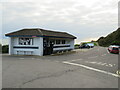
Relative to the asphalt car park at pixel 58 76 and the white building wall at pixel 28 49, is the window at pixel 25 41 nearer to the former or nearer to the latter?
the white building wall at pixel 28 49

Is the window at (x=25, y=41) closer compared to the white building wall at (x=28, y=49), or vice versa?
the white building wall at (x=28, y=49)

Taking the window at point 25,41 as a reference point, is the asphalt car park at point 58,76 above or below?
below

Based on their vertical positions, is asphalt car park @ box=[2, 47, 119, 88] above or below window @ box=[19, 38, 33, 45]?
below

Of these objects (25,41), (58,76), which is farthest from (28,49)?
(58,76)

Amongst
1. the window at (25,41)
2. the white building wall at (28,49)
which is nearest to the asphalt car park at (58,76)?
the white building wall at (28,49)

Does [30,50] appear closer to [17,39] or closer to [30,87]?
[17,39]

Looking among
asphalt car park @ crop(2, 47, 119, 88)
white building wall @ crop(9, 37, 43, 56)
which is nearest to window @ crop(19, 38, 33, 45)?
white building wall @ crop(9, 37, 43, 56)

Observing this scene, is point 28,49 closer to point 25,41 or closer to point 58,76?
point 25,41

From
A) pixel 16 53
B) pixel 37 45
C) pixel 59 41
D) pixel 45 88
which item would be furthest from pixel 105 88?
pixel 59 41

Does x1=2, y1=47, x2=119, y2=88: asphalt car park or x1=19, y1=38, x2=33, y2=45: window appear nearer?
x1=2, y1=47, x2=119, y2=88: asphalt car park

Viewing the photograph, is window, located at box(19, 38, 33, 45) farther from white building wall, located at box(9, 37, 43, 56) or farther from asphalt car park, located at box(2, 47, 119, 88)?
asphalt car park, located at box(2, 47, 119, 88)

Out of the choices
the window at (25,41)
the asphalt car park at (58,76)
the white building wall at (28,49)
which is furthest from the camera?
the window at (25,41)

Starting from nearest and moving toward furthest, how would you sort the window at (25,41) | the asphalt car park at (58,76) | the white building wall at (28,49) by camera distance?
the asphalt car park at (58,76), the white building wall at (28,49), the window at (25,41)

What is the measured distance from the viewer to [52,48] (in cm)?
1905
